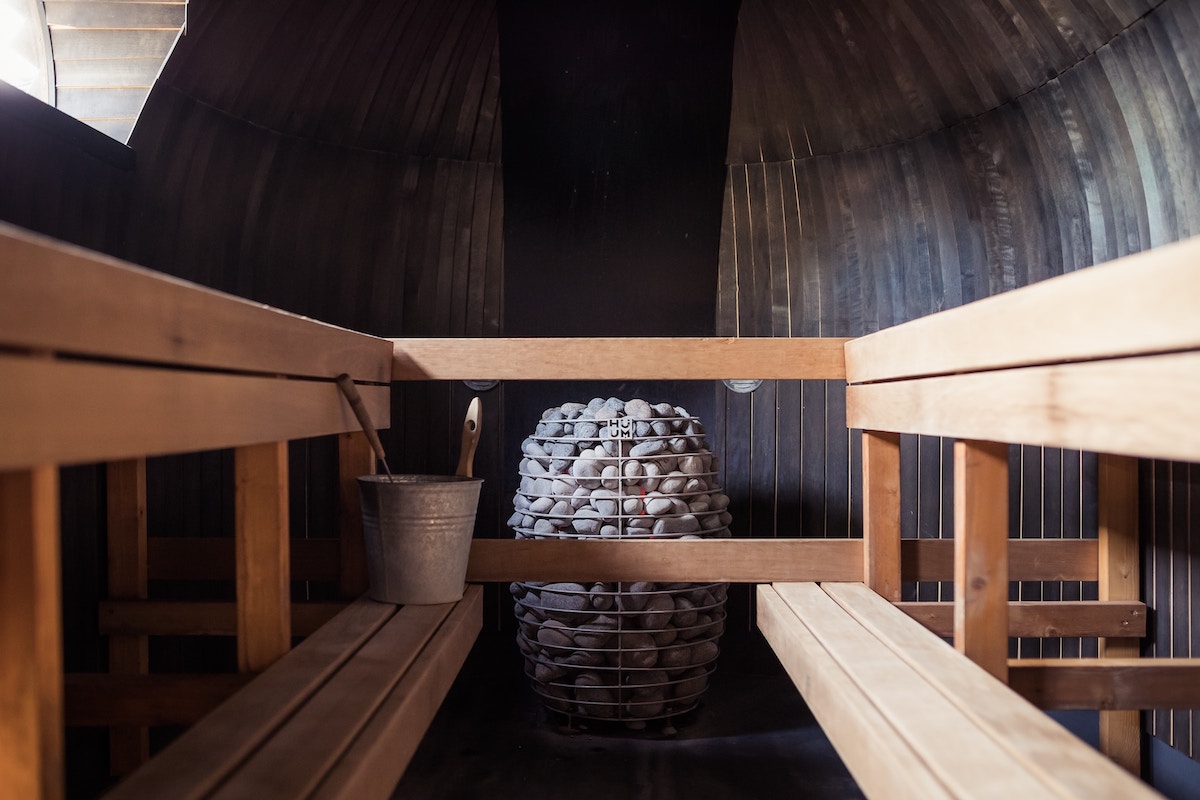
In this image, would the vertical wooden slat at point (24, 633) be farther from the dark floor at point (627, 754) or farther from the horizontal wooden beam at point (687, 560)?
the dark floor at point (627, 754)

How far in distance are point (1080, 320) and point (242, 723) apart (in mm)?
1256

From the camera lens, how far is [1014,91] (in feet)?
11.1

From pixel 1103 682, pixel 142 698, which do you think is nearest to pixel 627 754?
pixel 1103 682

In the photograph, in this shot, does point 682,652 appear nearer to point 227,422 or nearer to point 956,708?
point 956,708

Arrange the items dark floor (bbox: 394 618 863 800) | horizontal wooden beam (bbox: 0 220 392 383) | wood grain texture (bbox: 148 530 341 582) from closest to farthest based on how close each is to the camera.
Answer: horizontal wooden beam (bbox: 0 220 392 383), wood grain texture (bbox: 148 530 341 582), dark floor (bbox: 394 618 863 800)

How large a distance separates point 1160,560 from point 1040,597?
86 centimetres

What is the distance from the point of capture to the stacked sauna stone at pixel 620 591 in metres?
3.18

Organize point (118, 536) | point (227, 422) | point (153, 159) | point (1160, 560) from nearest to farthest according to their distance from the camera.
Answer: point (227, 422)
point (118, 536)
point (1160, 560)
point (153, 159)

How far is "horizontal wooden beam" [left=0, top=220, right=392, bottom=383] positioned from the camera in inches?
30.9


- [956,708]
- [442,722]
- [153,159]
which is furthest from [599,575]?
[153,159]

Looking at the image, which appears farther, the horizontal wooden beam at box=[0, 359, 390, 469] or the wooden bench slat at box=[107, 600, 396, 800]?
the wooden bench slat at box=[107, 600, 396, 800]

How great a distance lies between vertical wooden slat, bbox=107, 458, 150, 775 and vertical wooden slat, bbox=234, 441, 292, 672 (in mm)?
867

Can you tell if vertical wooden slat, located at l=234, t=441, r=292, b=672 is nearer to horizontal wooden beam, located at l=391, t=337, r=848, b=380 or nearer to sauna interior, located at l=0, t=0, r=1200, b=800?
sauna interior, located at l=0, t=0, r=1200, b=800

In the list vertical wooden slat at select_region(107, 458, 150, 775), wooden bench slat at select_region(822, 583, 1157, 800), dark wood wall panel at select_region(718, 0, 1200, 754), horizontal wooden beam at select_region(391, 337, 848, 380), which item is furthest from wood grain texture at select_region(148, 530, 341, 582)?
dark wood wall panel at select_region(718, 0, 1200, 754)
